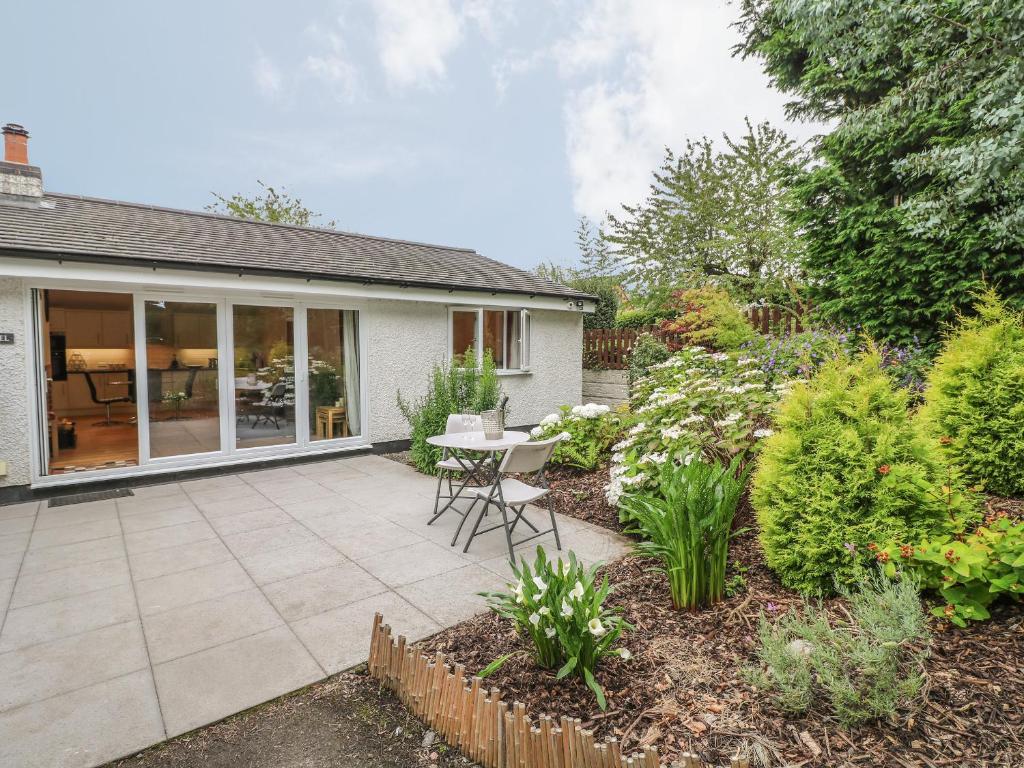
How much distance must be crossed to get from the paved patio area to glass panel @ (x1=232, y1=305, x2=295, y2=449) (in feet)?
A: 5.43

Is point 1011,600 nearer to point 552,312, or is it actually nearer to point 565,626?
point 565,626

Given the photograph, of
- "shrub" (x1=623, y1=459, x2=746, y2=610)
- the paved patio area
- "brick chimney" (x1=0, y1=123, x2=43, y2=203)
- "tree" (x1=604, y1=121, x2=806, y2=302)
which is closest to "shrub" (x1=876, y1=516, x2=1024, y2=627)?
"shrub" (x1=623, y1=459, x2=746, y2=610)

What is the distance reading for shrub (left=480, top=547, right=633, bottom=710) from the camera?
233 centimetres

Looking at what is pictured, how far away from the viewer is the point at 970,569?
2.39 meters

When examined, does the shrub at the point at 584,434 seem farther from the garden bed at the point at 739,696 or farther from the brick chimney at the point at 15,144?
the brick chimney at the point at 15,144

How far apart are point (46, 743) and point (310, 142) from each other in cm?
3745

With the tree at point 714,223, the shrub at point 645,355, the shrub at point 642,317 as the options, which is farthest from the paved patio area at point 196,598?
the tree at point 714,223

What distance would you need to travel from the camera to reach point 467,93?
96.5 feet

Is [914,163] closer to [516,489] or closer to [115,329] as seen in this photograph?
[516,489]

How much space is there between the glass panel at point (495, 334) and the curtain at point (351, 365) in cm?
262

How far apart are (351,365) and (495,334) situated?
120 inches

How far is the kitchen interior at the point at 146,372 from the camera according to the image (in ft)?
22.0

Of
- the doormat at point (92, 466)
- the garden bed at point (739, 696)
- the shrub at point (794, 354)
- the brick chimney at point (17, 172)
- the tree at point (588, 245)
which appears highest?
the tree at point (588, 245)

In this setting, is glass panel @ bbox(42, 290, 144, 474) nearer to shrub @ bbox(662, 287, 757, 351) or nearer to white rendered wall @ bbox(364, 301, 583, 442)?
white rendered wall @ bbox(364, 301, 583, 442)
